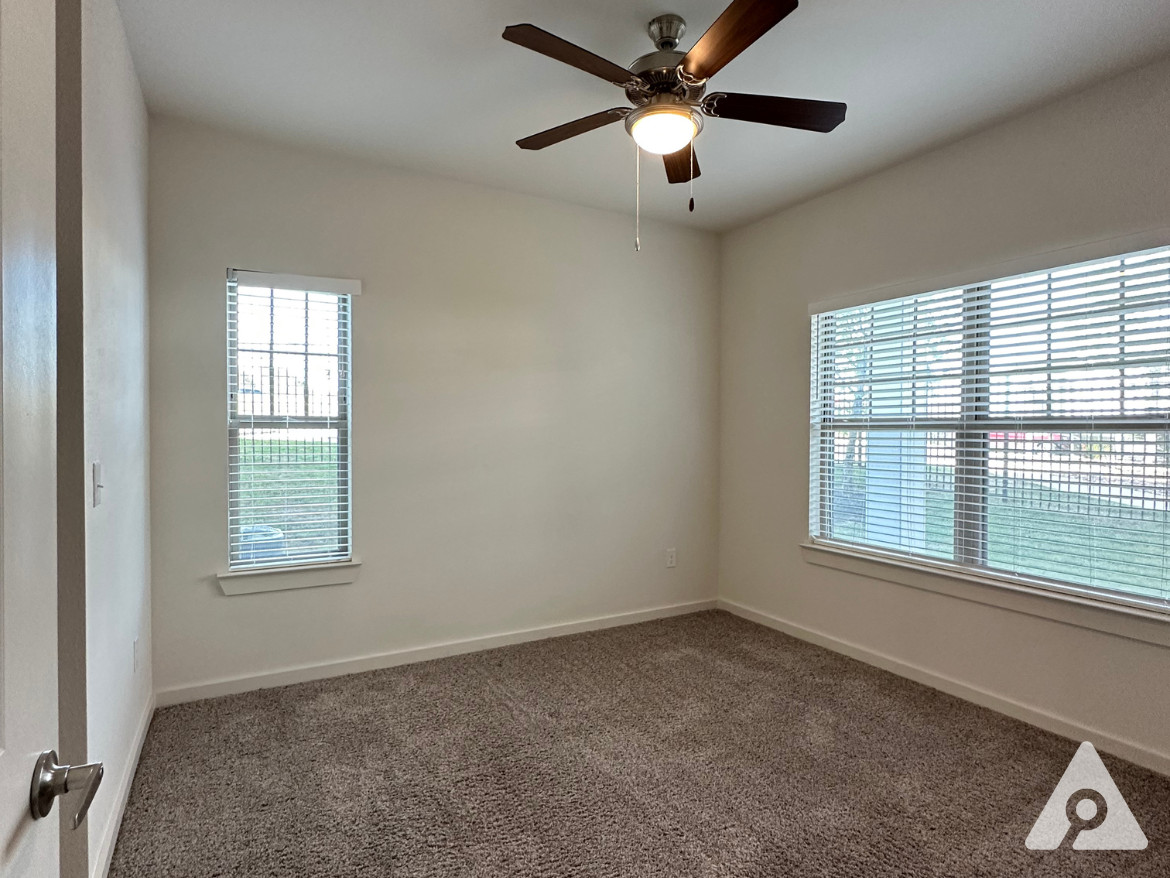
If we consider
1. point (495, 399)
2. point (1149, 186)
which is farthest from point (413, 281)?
point (1149, 186)

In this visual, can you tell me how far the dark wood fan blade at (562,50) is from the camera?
5.80ft

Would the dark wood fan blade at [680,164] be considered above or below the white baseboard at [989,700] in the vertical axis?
above

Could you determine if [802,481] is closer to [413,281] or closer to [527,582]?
[527,582]

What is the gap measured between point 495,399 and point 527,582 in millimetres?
1139

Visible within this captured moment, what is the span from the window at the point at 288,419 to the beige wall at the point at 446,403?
82 mm

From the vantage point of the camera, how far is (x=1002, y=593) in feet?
9.52

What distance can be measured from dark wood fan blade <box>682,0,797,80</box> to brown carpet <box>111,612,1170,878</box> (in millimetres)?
2429

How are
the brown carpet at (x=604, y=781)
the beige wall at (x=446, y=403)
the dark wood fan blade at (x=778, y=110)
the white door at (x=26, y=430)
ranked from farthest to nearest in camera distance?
the beige wall at (x=446, y=403)
the dark wood fan blade at (x=778, y=110)
the brown carpet at (x=604, y=781)
the white door at (x=26, y=430)

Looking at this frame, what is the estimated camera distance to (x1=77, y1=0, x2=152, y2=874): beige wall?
1.73 m

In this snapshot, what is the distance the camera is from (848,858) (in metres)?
1.92

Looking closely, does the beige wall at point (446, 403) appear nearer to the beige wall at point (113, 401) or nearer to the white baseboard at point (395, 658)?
the white baseboard at point (395, 658)

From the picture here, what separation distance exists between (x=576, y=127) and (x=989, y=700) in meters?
3.10

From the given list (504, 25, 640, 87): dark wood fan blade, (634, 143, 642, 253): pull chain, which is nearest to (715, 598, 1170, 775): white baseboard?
(634, 143, 642, 253): pull chain

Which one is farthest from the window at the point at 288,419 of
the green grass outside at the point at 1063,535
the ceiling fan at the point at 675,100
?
the green grass outside at the point at 1063,535
